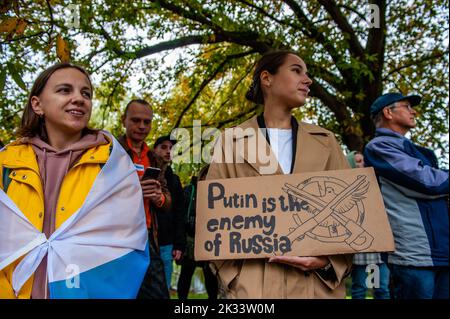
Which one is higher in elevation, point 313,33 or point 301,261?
point 313,33

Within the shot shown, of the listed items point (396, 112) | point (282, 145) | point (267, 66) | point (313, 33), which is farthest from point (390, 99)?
point (313, 33)

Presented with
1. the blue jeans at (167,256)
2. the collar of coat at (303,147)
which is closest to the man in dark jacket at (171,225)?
the blue jeans at (167,256)

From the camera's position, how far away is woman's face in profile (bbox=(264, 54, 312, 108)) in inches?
114

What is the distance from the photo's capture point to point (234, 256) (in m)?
2.45

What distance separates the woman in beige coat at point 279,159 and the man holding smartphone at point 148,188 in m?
0.65

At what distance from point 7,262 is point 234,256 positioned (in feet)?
3.20

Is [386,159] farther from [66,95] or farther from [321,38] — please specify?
Answer: [321,38]

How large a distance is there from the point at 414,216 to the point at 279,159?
1232mm

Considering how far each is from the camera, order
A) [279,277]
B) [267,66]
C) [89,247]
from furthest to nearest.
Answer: [267,66]
[279,277]
[89,247]

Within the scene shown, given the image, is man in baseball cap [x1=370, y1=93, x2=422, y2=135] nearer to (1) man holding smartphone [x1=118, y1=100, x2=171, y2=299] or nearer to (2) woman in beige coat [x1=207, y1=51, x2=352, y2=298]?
(2) woman in beige coat [x1=207, y1=51, x2=352, y2=298]

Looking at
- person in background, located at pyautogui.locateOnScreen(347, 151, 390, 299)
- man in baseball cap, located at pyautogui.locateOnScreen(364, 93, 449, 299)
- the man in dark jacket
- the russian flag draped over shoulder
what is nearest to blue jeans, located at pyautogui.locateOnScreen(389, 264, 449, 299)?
man in baseball cap, located at pyautogui.locateOnScreen(364, 93, 449, 299)

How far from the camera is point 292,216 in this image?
2479 mm

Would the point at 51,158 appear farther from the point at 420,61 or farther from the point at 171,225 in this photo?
the point at 420,61
